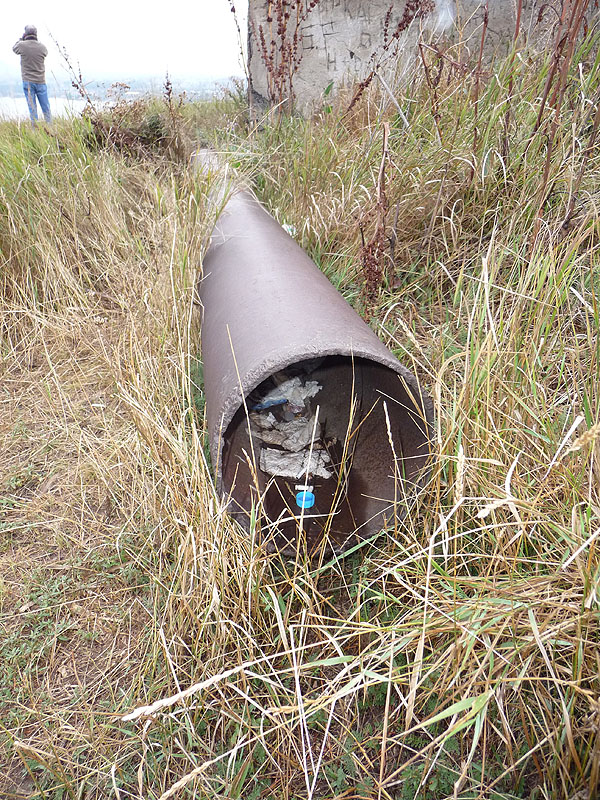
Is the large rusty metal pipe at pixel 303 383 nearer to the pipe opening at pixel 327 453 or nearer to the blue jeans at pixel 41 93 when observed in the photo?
the pipe opening at pixel 327 453

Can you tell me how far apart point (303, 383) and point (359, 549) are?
72 centimetres

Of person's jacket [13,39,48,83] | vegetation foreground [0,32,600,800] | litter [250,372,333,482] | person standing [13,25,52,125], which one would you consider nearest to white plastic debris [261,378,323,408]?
litter [250,372,333,482]

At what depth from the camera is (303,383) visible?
7.37ft

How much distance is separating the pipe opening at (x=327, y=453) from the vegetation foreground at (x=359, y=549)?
0.35 ft

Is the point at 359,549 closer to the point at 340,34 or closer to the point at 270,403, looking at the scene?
the point at 270,403

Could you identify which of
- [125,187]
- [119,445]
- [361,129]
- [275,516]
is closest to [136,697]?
[275,516]

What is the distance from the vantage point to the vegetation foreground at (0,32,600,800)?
119 centimetres

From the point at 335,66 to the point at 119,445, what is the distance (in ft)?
14.6

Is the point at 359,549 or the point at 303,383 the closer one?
the point at 359,549

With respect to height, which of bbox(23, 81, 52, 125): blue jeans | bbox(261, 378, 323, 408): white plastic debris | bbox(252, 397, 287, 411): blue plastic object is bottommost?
bbox(252, 397, 287, 411): blue plastic object

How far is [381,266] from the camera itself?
2.45 metres

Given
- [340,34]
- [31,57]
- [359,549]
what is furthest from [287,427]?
[31,57]

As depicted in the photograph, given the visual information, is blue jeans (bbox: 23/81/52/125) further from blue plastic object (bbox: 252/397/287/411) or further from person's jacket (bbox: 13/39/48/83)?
blue plastic object (bbox: 252/397/287/411)

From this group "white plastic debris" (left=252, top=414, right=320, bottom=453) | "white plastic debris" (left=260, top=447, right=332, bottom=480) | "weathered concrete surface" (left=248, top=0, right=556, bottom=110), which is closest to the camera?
"white plastic debris" (left=260, top=447, right=332, bottom=480)
